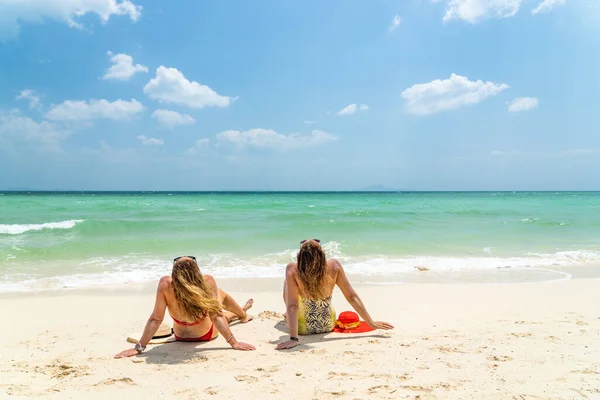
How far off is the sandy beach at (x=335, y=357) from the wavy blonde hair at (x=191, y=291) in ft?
1.45

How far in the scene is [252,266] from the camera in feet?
32.4

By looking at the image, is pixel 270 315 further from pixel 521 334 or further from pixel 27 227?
pixel 27 227

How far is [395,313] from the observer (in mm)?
5867

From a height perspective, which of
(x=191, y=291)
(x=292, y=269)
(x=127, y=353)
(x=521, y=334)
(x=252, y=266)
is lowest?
(x=252, y=266)

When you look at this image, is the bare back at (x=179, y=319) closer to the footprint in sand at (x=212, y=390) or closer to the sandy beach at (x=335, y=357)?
the sandy beach at (x=335, y=357)

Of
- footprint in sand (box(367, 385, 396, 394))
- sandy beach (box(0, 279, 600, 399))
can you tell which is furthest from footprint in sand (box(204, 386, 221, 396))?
footprint in sand (box(367, 385, 396, 394))

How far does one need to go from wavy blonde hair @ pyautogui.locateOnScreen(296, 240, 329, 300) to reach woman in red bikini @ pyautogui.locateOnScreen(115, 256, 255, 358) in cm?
93

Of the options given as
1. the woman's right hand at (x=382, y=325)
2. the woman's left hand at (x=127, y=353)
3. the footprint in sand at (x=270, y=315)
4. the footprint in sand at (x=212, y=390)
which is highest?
the footprint in sand at (x=212, y=390)

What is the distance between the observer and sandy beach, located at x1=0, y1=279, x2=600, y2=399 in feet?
10.5

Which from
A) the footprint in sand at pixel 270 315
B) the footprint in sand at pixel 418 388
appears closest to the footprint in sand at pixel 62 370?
the footprint in sand at pixel 270 315

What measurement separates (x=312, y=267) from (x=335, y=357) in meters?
1.00

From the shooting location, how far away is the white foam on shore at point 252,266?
825cm

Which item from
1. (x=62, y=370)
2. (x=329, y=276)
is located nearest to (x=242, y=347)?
(x=329, y=276)

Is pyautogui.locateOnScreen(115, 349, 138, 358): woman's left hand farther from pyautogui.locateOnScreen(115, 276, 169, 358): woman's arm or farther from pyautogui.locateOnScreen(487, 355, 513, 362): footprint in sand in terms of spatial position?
pyautogui.locateOnScreen(487, 355, 513, 362): footprint in sand
